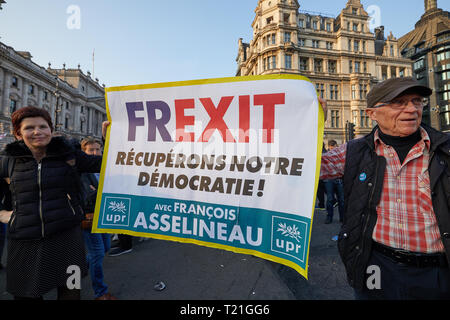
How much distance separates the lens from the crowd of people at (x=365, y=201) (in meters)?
1.23

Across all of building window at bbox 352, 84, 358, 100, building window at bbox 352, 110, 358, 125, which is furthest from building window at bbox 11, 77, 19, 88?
building window at bbox 352, 110, 358, 125

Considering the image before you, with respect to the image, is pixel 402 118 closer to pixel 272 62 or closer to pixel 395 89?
Answer: pixel 395 89

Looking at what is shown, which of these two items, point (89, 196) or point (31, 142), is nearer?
point (31, 142)

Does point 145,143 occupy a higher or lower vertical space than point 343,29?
lower

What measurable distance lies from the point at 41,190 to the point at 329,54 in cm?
3763

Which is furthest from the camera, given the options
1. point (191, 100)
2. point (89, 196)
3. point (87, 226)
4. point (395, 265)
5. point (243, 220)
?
point (89, 196)

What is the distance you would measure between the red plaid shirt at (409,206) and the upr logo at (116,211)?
1.98 meters

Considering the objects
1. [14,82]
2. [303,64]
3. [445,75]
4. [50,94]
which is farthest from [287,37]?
[50,94]

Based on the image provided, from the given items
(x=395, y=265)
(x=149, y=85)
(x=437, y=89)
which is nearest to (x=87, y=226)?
(x=149, y=85)

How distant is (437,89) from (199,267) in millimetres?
58571

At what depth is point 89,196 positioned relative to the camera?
8.89 ft

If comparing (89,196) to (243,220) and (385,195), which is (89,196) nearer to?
(243,220)

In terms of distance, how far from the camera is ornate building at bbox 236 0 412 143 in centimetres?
2903

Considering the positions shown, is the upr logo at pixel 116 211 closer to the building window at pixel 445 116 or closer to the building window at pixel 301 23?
the building window at pixel 301 23
